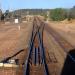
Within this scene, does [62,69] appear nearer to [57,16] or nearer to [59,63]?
[59,63]

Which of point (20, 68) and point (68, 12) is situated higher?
point (20, 68)

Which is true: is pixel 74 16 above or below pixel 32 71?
below

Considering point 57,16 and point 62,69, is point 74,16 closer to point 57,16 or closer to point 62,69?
point 57,16

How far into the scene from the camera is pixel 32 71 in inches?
541

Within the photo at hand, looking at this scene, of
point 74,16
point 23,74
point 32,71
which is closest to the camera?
point 23,74

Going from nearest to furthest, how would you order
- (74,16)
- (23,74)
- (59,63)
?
(23,74) → (59,63) → (74,16)

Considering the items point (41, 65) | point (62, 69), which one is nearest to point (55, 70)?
point (62, 69)

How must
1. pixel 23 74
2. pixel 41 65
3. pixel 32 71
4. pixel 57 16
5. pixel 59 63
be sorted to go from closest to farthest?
pixel 23 74, pixel 32 71, pixel 41 65, pixel 59 63, pixel 57 16

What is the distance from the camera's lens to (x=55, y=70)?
46.2 ft

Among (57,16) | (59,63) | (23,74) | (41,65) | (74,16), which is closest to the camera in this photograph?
(23,74)

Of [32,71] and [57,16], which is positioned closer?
[32,71]

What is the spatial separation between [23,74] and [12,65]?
73.5 inches

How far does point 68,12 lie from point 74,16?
6059 millimetres

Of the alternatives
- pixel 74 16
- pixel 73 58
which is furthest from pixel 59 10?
pixel 73 58
